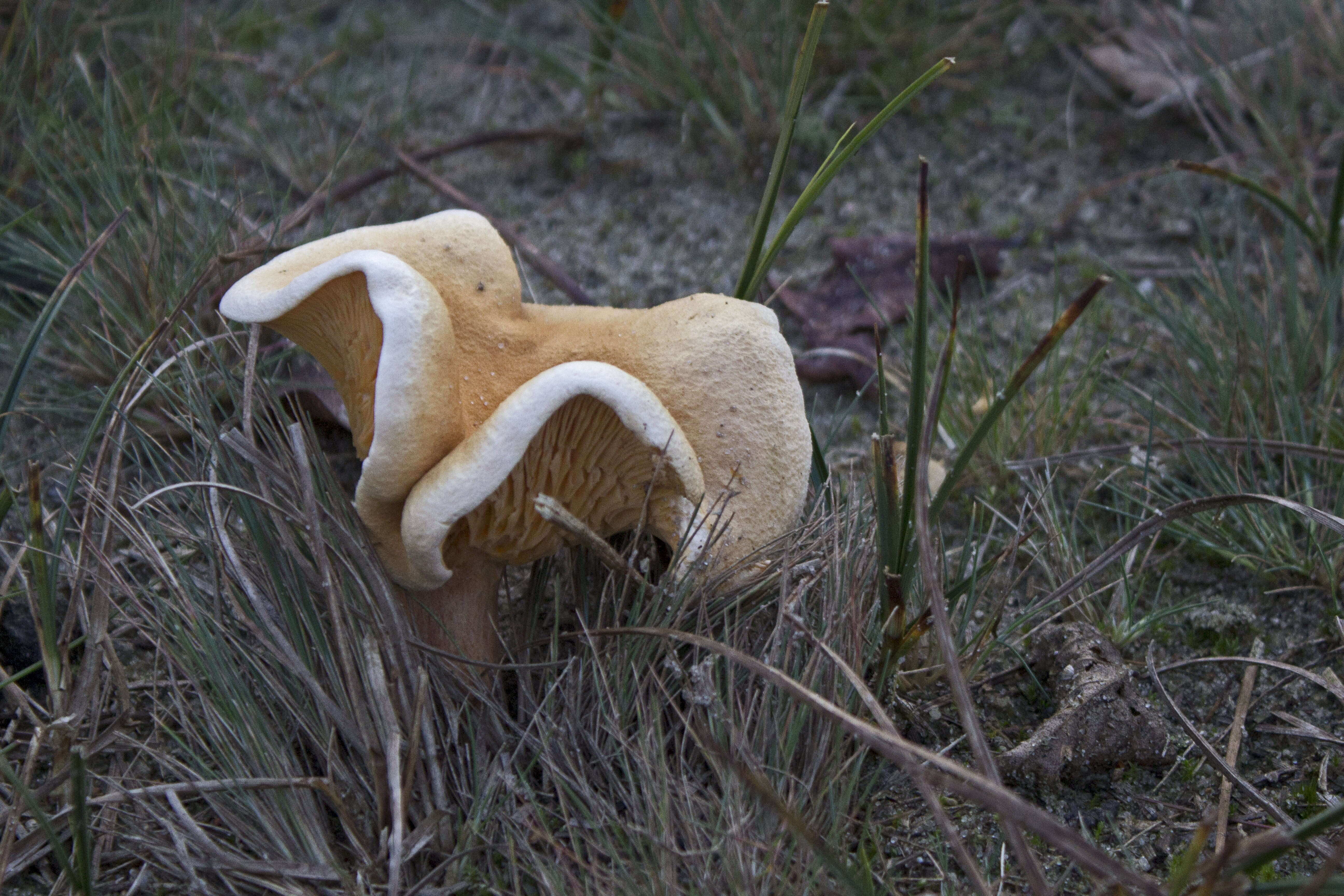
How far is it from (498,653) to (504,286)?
669 millimetres

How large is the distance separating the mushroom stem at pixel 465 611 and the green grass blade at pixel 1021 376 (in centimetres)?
76

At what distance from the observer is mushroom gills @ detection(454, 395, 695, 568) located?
4.93ft

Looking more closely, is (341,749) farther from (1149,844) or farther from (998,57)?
(998,57)

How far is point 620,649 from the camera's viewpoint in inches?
64.6

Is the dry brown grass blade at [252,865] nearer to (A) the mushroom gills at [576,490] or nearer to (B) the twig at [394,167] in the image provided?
(A) the mushroom gills at [576,490]

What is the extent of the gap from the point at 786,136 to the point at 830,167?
0.13 metres

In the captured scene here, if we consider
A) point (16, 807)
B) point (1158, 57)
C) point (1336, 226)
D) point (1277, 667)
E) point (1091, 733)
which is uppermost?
Answer: point (1158, 57)

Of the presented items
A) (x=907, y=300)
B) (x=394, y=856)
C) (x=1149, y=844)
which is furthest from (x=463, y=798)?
(x=907, y=300)

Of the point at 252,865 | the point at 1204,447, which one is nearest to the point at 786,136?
the point at 1204,447

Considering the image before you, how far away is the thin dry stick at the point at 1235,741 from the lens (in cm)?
163

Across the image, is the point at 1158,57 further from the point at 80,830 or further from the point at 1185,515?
the point at 80,830

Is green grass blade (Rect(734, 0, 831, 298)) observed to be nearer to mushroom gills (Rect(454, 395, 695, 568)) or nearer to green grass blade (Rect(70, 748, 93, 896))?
mushroom gills (Rect(454, 395, 695, 568))

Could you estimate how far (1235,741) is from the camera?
1.75 m

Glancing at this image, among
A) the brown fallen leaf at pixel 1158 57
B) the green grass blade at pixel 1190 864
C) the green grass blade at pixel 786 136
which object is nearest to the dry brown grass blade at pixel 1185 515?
the green grass blade at pixel 1190 864
